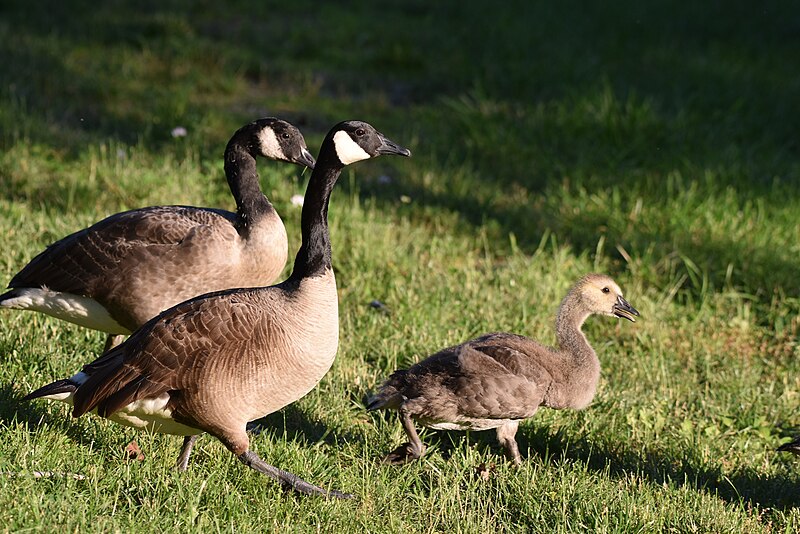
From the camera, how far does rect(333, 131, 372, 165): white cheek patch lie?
4.84m

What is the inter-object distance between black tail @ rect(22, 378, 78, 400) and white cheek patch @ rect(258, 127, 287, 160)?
195 cm

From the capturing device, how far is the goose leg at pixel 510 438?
Result: 5273mm

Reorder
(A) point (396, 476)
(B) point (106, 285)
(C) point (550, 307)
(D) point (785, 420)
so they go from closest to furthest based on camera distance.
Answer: (A) point (396, 476) → (B) point (106, 285) → (D) point (785, 420) → (C) point (550, 307)

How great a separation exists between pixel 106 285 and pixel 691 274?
4.38 meters

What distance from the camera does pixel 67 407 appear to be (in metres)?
5.26

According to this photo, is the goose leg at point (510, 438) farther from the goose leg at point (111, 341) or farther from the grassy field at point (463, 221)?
the goose leg at point (111, 341)

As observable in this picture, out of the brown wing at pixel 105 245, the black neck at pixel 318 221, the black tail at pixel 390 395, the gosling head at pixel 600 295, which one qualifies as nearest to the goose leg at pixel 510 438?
the black tail at pixel 390 395

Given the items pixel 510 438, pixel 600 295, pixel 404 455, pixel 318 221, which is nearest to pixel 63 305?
pixel 318 221

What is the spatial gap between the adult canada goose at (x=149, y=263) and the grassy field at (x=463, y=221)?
374 millimetres

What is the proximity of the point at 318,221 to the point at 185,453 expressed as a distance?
1305mm

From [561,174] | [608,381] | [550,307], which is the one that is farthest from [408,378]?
[561,174]

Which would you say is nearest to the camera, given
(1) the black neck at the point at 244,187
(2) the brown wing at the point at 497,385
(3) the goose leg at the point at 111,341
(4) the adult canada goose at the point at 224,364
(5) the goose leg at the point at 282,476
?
(4) the adult canada goose at the point at 224,364

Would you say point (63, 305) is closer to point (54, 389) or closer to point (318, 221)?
point (54, 389)

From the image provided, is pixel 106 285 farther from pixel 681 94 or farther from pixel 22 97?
pixel 681 94
